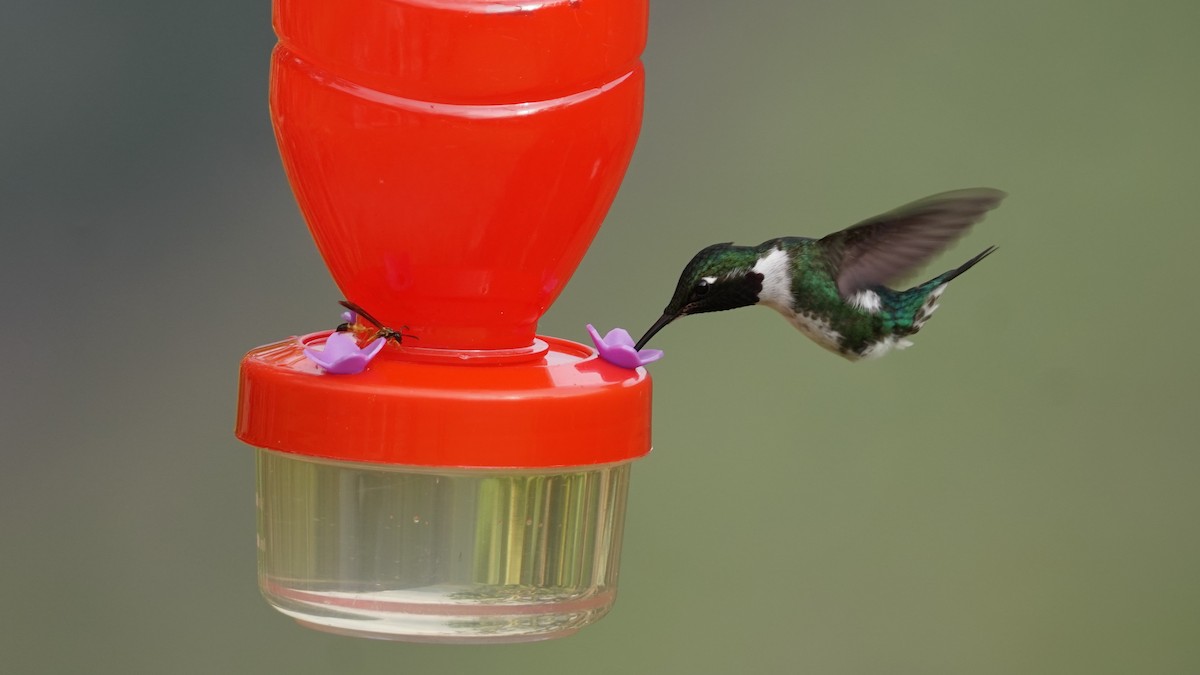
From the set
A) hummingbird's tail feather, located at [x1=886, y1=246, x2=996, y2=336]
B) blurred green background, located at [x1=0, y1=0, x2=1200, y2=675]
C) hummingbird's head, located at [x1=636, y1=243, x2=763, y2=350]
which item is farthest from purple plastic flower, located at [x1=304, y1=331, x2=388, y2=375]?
blurred green background, located at [x1=0, y1=0, x2=1200, y2=675]

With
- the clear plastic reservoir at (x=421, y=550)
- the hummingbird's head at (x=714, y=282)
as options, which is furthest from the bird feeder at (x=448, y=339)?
the hummingbird's head at (x=714, y=282)

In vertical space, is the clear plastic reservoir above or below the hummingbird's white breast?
below

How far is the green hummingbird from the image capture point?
2268 mm

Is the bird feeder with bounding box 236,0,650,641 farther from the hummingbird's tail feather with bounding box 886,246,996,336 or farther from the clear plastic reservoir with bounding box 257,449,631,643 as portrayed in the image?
→ the hummingbird's tail feather with bounding box 886,246,996,336

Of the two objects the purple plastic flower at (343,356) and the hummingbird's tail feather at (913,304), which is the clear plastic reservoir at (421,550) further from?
the hummingbird's tail feather at (913,304)

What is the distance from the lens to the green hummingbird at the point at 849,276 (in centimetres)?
227

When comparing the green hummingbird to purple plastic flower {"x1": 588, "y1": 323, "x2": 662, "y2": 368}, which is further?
the green hummingbird

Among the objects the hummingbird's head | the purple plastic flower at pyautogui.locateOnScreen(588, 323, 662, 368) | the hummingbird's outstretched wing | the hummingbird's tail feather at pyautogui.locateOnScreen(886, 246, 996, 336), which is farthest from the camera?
the hummingbird's tail feather at pyautogui.locateOnScreen(886, 246, 996, 336)

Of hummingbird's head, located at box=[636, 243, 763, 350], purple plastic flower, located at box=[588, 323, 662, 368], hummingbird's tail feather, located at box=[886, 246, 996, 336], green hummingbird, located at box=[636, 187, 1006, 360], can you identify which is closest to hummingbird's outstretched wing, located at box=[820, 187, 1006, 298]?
green hummingbird, located at box=[636, 187, 1006, 360]

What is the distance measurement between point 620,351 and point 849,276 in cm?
90

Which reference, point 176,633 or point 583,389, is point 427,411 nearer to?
point 583,389

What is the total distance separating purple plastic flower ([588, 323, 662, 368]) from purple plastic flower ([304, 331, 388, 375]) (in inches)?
10.1

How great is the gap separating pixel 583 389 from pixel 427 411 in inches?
6.9

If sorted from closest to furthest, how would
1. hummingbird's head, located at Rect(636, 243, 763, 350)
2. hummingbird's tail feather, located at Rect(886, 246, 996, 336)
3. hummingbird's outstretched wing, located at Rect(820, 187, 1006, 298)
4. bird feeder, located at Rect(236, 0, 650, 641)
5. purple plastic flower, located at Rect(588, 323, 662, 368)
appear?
1. bird feeder, located at Rect(236, 0, 650, 641)
2. purple plastic flower, located at Rect(588, 323, 662, 368)
3. hummingbird's head, located at Rect(636, 243, 763, 350)
4. hummingbird's outstretched wing, located at Rect(820, 187, 1006, 298)
5. hummingbird's tail feather, located at Rect(886, 246, 996, 336)
